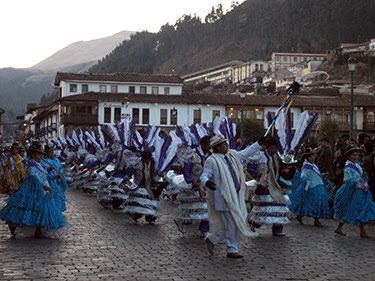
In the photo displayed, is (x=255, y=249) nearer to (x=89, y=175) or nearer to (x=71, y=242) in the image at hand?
(x=71, y=242)

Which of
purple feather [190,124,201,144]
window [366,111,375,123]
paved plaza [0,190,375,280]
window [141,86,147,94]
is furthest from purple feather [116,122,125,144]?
window [141,86,147,94]

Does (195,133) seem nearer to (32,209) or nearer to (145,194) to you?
(145,194)

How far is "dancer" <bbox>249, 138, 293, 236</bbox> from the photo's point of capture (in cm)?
1102

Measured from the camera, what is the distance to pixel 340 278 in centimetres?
721

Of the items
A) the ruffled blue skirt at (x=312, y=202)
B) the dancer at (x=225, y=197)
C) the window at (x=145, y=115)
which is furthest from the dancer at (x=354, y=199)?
the window at (x=145, y=115)

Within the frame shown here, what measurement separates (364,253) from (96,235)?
456cm

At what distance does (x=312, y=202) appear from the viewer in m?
13.0

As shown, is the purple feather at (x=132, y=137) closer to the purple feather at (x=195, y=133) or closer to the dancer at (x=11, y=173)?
the purple feather at (x=195, y=133)

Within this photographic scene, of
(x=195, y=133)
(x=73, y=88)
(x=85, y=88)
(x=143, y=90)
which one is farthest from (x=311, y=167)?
(x=73, y=88)

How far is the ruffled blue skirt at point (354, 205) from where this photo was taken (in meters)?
11.0

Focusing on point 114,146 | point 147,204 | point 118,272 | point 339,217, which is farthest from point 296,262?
point 114,146

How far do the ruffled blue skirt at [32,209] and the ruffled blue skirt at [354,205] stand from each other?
16.4ft

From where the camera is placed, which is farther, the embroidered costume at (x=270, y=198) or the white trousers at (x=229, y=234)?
the embroidered costume at (x=270, y=198)

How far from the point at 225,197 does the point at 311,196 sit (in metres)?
4.74
